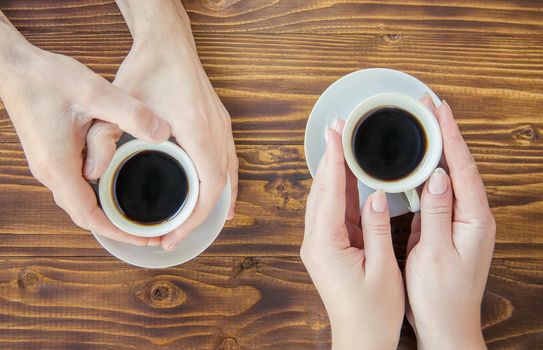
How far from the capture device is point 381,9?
3.31 ft

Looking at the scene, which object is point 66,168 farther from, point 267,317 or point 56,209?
point 267,317

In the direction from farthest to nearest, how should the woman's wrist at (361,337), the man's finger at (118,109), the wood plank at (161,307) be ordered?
the wood plank at (161,307)
the woman's wrist at (361,337)
the man's finger at (118,109)

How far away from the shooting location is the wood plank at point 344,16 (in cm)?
101

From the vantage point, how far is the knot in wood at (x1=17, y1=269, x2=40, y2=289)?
980 mm

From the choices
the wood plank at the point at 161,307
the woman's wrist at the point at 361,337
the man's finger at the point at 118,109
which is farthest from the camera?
the wood plank at the point at 161,307

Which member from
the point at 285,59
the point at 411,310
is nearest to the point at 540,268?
the point at 411,310

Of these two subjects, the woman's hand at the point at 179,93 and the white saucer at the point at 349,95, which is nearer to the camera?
the woman's hand at the point at 179,93

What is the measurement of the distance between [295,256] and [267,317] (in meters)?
0.13

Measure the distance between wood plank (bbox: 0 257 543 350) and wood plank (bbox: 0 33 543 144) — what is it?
0.87 feet

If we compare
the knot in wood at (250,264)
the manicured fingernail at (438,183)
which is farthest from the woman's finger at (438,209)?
the knot in wood at (250,264)

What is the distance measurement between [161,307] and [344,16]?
68 cm

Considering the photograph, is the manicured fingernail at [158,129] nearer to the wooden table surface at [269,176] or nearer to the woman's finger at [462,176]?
the wooden table surface at [269,176]

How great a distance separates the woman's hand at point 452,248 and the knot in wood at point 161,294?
0.44 m

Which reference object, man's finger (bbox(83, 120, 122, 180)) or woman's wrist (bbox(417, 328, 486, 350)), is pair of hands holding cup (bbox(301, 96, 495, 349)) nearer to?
woman's wrist (bbox(417, 328, 486, 350))
